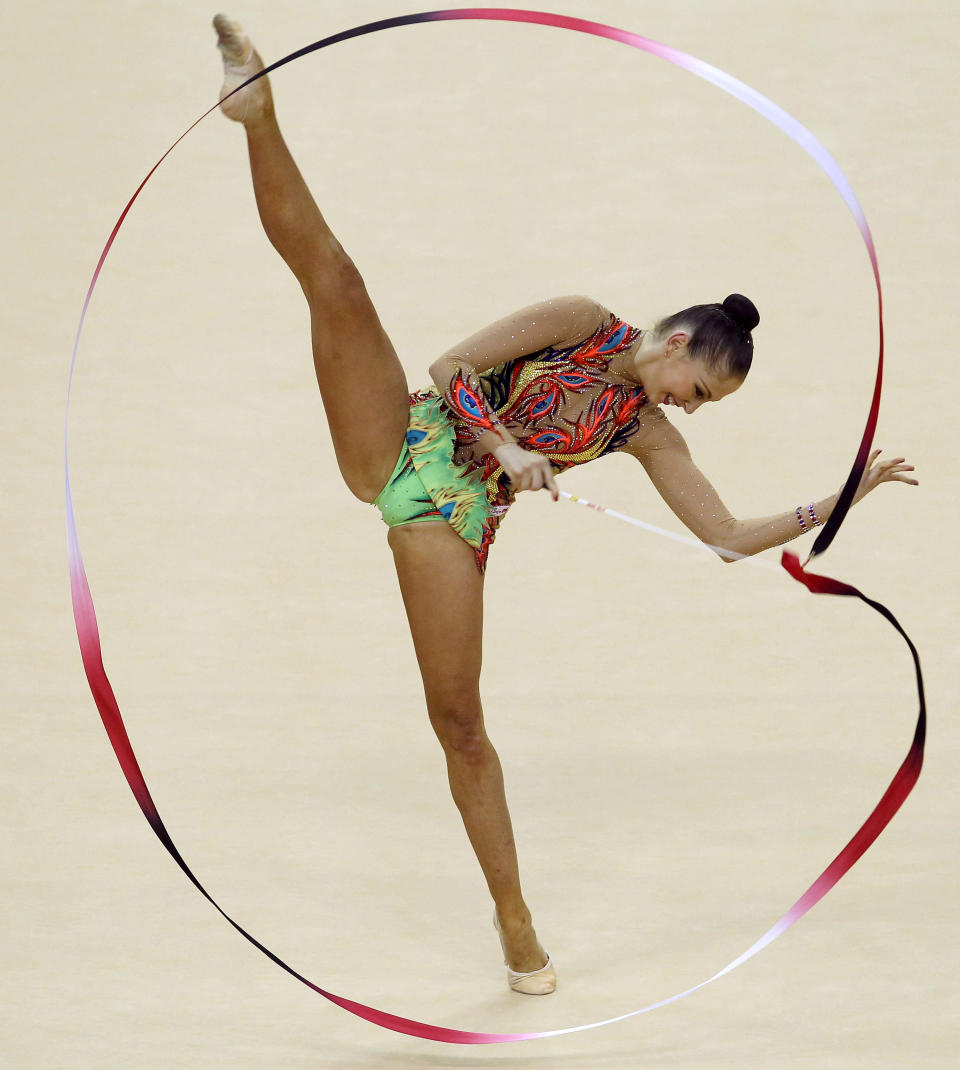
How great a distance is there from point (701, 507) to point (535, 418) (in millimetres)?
338

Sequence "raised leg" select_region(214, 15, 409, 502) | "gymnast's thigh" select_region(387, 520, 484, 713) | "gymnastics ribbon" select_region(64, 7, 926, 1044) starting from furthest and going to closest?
"gymnast's thigh" select_region(387, 520, 484, 713)
"raised leg" select_region(214, 15, 409, 502)
"gymnastics ribbon" select_region(64, 7, 926, 1044)

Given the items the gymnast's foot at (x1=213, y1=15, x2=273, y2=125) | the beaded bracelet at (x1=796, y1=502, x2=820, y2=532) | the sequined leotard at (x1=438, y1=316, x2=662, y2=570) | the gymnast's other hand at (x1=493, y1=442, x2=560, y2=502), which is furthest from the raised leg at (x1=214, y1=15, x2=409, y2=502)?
the beaded bracelet at (x1=796, y1=502, x2=820, y2=532)

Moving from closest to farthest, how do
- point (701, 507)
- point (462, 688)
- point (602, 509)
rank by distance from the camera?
point (602, 509)
point (462, 688)
point (701, 507)

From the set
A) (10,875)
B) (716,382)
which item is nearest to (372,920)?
(10,875)

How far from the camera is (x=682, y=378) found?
258cm

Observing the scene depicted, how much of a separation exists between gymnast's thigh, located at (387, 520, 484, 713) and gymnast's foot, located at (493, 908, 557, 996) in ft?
1.33

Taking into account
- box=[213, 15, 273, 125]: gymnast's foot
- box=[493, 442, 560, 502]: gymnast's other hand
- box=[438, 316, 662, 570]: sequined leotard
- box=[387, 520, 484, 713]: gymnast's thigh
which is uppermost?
box=[213, 15, 273, 125]: gymnast's foot

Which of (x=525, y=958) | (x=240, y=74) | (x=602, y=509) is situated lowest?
(x=525, y=958)

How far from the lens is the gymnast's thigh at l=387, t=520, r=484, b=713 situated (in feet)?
8.65

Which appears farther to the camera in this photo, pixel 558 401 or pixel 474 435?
pixel 558 401

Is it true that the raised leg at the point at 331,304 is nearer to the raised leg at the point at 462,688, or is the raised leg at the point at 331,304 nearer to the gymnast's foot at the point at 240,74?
the gymnast's foot at the point at 240,74

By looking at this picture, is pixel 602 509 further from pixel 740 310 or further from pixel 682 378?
pixel 740 310

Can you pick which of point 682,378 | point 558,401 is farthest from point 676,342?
point 558,401

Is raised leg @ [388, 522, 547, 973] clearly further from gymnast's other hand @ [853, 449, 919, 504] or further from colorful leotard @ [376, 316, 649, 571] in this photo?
gymnast's other hand @ [853, 449, 919, 504]
